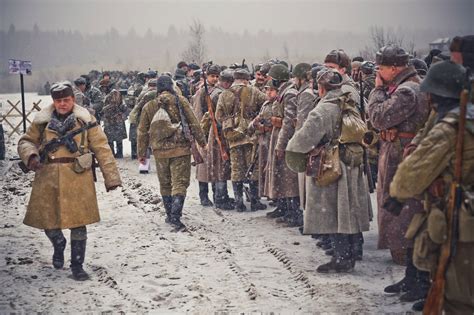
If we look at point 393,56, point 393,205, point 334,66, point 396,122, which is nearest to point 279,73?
point 334,66

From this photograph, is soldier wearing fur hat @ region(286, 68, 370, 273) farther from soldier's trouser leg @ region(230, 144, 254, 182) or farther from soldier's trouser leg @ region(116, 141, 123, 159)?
soldier's trouser leg @ region(116, 141, 123, 159)

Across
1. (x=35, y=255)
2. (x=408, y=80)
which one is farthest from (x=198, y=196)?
(x=408, y=80)

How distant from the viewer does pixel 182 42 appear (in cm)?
17312

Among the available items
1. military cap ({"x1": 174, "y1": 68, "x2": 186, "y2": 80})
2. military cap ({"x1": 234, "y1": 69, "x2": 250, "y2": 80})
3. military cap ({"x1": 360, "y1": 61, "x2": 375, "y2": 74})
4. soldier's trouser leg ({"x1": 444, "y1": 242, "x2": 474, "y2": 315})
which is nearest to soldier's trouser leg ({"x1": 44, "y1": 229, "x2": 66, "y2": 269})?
military cap ({"x1": 234, "y1": 69, "x2": 250, "y2": 80})

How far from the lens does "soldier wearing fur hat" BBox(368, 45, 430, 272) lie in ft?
20.2

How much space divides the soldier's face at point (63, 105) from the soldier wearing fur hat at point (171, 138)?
7.41 ft

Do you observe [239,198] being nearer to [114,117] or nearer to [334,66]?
[334,66]

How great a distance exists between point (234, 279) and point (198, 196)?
5314mm

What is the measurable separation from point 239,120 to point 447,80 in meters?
6.22

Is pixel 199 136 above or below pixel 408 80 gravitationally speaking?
below

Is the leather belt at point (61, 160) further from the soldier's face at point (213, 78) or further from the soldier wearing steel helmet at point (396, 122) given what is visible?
the soldier's face at point (213, 78)

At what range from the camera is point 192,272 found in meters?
7.02

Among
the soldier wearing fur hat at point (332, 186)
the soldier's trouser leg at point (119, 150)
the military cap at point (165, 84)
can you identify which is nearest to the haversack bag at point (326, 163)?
the soldier wearing fur hat at point (332, 186)

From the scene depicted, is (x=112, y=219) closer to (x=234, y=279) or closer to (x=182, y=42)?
(x=234, y=279)
